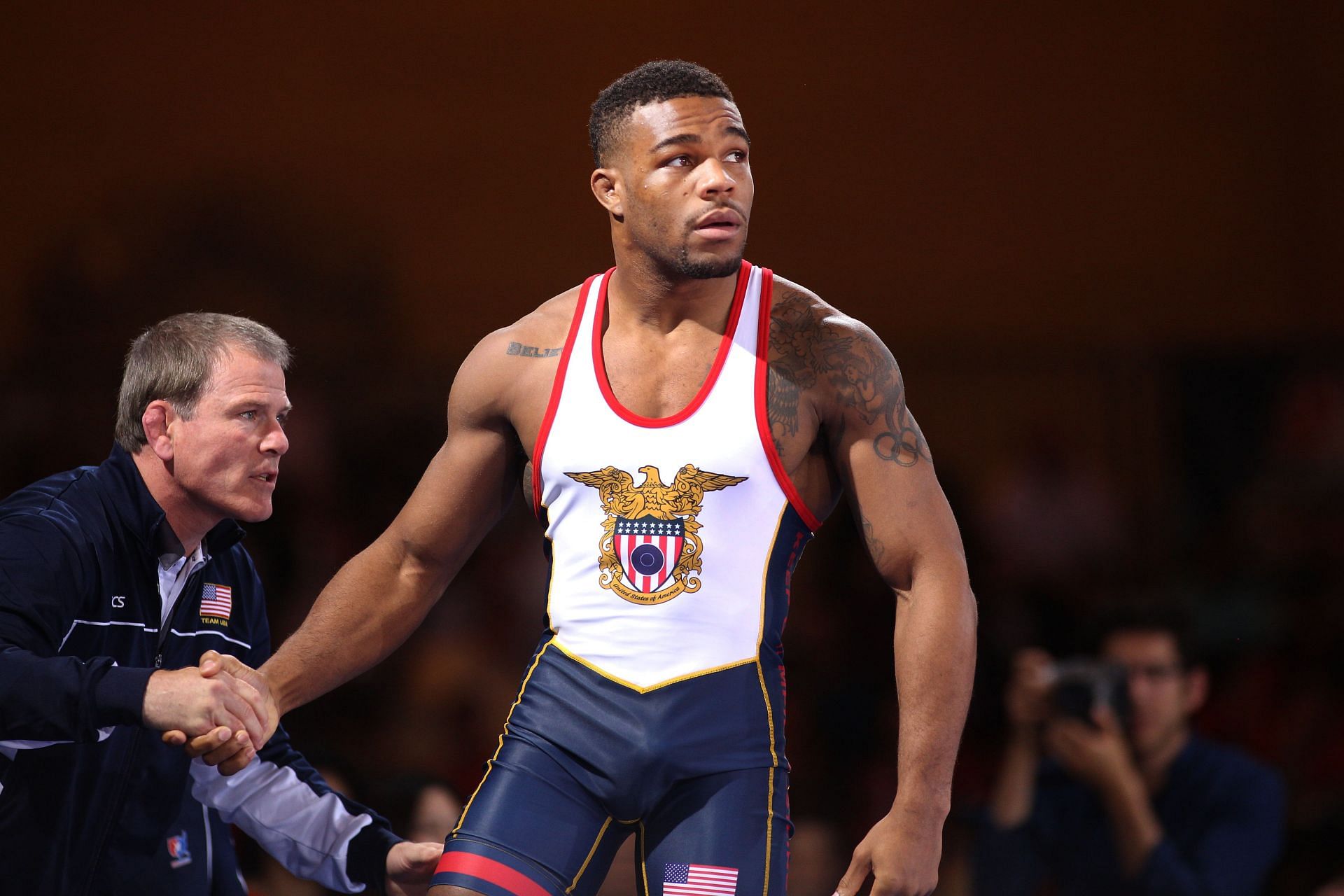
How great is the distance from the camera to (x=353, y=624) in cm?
259

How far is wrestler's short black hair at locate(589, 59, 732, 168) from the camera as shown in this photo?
2424 millimetres

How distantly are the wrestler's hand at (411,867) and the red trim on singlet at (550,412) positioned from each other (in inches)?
27.5

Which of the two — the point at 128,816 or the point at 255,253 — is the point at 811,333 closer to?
the point at 128,816

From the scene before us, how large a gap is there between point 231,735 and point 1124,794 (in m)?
2.60

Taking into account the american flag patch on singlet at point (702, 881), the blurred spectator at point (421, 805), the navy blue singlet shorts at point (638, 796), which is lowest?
the blurred spectator at point (421, 805)

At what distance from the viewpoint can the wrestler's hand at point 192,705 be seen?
2.41m

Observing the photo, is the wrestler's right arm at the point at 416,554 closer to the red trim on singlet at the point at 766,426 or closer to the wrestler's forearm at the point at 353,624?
the wrestler's forearm at the point at 353,624

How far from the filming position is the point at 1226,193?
265 inches

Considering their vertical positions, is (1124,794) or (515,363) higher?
(515,363)

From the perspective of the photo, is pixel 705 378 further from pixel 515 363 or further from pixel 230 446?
pixel 230 446

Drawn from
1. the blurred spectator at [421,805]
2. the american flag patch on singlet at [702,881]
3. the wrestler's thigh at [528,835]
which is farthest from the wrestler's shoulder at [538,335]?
the blurred spectator at [421,805]

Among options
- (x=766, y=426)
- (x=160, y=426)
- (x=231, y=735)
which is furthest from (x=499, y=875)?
(x=160, y=426)

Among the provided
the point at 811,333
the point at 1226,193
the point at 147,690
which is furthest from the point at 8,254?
the point at 1226,193

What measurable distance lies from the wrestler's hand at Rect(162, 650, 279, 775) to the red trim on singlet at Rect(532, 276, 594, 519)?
0.57 meters
